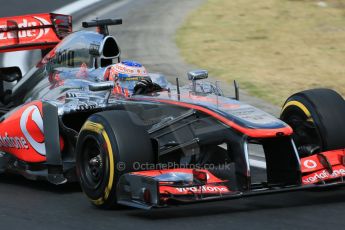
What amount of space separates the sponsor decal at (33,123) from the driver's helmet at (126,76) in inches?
31.9

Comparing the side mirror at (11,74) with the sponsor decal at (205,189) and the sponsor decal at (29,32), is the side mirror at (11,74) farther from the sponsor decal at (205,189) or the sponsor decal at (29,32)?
the sponsor decal at (205,189)

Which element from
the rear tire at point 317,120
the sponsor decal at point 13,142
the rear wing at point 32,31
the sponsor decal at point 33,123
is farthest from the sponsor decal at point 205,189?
the rear wing at point 32,31

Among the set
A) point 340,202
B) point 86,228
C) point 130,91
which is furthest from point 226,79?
point 86,228

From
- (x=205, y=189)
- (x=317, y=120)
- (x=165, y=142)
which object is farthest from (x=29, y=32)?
(x=205, y=189)

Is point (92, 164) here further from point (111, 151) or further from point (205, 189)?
point (205, 189)

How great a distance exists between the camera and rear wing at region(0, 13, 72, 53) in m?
11.0

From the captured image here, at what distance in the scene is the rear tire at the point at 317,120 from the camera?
8336mm

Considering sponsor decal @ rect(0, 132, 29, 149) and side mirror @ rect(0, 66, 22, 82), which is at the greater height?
side mirror @ rect(0, 66, 22, 82)

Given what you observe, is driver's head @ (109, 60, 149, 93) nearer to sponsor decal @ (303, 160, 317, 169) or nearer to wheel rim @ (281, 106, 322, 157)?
wheel rim @ (281, 106, 322, 157)

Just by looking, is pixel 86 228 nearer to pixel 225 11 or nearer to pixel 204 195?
pixel 204 195

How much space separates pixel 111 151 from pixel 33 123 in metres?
1.60

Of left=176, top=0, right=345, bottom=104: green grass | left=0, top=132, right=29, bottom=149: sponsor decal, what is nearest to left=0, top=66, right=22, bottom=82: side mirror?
left=0, top=132, right=29, bottom=149: sponsor decal

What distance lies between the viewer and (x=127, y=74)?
920 centimetres

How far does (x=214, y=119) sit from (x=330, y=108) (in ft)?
3.92
